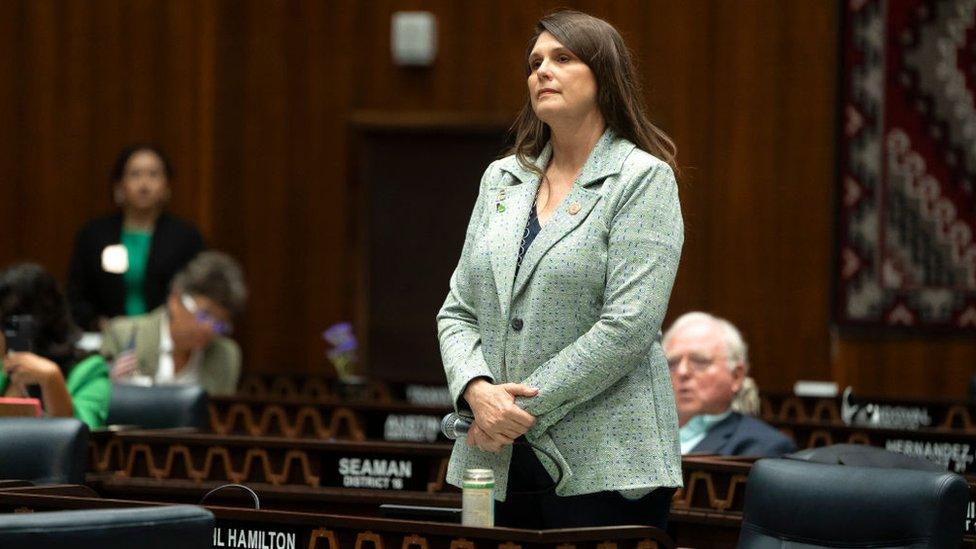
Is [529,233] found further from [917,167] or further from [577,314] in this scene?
[917,167]

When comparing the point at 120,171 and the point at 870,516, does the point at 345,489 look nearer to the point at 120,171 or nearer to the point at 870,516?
the point at 870,516

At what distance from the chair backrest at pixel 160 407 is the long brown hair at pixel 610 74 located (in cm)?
301

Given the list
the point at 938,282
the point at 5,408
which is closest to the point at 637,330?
the point at 5,408

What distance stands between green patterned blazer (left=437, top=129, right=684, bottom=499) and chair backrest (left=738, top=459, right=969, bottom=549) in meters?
0.55

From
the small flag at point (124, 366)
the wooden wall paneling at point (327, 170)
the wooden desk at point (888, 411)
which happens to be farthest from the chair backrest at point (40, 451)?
the wooden wall paneling at point (327, 170)

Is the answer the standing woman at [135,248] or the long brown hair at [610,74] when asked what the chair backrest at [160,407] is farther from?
the long brown hair at [610,74]

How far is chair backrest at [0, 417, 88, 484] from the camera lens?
4.32 metres

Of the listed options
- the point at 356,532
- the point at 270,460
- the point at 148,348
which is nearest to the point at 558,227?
the point at 356,532

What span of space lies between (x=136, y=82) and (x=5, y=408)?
20.7ft

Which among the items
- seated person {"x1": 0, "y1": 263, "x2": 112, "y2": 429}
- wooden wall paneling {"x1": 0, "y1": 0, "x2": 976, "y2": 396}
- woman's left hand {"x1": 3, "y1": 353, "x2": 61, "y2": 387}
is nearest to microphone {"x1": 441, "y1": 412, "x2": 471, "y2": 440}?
woman's left hand {"x1": 3, "y1": 353, "x2": 61, "y2": 387}

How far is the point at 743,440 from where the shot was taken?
5.19m

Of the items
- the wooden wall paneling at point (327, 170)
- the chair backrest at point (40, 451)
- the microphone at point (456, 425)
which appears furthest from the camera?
the wooden wall paneling at point (327, 170)

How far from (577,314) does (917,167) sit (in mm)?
6730

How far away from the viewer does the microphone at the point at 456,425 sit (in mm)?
3211
